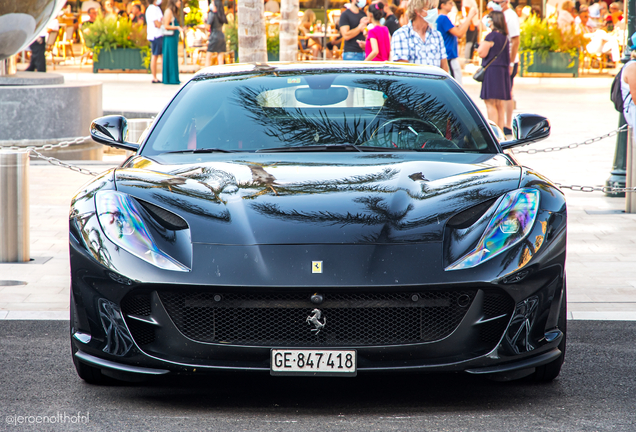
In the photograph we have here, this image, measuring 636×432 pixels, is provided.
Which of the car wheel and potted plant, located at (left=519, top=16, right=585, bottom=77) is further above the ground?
potted plant, located at (left=519, top=16, right=585, bottom=77)

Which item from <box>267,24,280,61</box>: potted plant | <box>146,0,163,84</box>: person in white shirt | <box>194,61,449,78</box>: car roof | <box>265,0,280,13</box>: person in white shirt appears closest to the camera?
<box>194,61,449,78</box>: car roof

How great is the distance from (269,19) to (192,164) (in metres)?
26.2

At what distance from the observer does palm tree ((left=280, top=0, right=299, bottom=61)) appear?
1387 cm

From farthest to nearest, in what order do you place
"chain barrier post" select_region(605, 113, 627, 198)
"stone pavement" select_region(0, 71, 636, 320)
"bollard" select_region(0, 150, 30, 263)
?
"chain barrier post" select_region(605, 113, 627, 198) < "bollard" select_region(0, 150, 30, 263) < "stone pavement" select_region(0, 71, 636, 320)

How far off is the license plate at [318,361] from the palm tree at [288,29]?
11.0 m

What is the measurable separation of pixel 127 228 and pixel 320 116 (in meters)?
1.46

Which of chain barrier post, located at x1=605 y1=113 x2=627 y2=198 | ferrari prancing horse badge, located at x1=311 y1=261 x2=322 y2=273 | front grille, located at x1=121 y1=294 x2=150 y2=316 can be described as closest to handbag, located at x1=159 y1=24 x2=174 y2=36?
chain barrier post, located at x1=605 y1=113 x2=627 y2=198

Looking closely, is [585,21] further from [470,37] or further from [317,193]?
[317,193]

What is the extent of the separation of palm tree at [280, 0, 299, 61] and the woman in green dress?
8111mm

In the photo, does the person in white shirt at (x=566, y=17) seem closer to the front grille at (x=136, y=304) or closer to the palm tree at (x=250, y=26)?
the palm tree at (x=250, y=26)

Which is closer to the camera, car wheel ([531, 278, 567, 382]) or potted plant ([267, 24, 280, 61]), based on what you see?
car wheel ([531, 278, 567, 382])

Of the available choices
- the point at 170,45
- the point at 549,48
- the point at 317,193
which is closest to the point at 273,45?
the point at 170,45

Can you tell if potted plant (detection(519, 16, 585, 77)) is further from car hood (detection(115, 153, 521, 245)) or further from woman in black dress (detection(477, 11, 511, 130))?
car hood (detection(115, 153, 521, 245))
